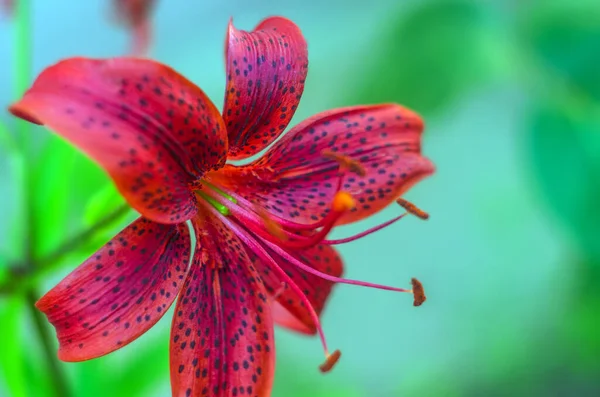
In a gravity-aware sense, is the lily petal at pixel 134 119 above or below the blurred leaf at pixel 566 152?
above

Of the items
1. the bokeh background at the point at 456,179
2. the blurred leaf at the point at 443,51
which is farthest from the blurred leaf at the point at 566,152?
the blurred leaf at the point at 443,51

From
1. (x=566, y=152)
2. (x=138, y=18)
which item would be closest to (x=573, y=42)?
(x=566, y=152)

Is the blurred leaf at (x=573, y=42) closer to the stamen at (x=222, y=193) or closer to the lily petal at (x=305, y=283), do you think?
the lily petal at (x=305, y=283)

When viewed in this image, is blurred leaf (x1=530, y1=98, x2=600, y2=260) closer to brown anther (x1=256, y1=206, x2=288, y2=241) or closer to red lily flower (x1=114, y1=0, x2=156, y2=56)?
red lily flower (x1=114, y1=0, x2=156, y2=56)

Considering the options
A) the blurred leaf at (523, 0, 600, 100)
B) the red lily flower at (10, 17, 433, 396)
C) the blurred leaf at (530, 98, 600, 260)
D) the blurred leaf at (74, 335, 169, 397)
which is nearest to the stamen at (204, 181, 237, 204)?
the red lily flower at (10, 17, 433, 396)

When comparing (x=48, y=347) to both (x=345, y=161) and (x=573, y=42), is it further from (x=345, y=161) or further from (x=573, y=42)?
(x=573, y=42)

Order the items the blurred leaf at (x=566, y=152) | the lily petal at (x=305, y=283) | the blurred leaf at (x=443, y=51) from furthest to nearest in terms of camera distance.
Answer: the blurred leaf at (x=443, y=51) < the blurred leaf at (x=566, y=152) < the lily petal at (x=305, y=283)
